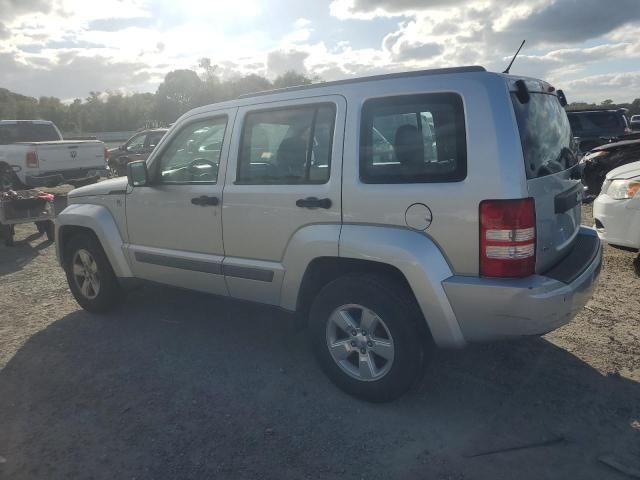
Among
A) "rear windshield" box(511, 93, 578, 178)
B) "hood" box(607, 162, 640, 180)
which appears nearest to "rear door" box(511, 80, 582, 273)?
"rear windshield" box(511, 93, 578, 178)

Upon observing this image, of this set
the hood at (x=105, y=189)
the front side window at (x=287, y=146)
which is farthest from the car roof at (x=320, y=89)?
the hood at (x=105, y=189)

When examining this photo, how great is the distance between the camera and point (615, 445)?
2785 millimetres

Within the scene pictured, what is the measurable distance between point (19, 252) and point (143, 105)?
67.6 meters

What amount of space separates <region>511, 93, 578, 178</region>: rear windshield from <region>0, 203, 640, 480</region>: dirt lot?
1485 millimetres

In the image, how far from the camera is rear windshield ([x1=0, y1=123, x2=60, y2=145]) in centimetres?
1307

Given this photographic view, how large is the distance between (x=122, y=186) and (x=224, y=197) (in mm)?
1340

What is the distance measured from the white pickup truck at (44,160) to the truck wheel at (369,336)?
1092 centimetres

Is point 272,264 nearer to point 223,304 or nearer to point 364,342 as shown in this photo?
point 364,342

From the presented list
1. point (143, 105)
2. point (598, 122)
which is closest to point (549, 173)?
point (598, 122)

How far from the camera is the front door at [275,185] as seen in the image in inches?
128

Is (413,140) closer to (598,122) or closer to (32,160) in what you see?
(32,160)

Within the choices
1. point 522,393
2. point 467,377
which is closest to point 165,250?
point 467,377

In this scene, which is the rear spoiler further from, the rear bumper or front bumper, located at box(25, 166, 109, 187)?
front bumper, located at box(25, 166, 109, 187)

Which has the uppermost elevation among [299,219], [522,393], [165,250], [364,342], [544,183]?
[544,183]
